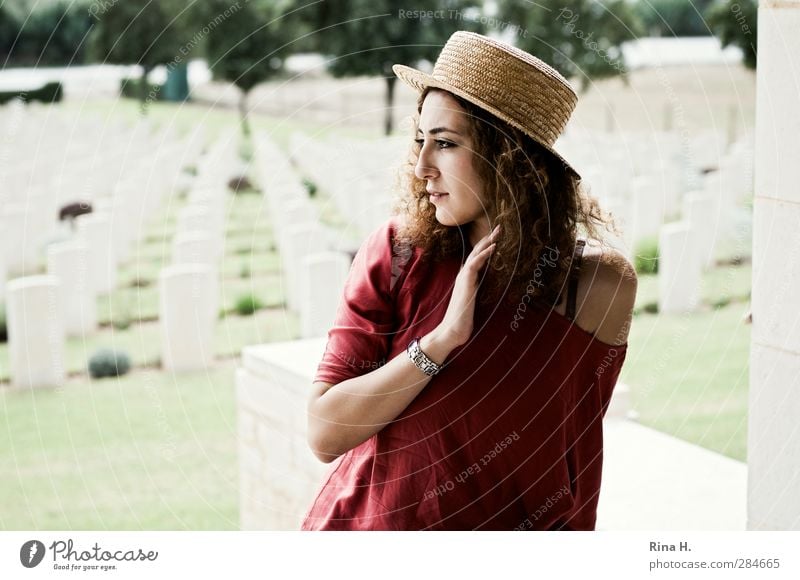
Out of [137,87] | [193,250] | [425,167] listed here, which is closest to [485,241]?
[425,167]

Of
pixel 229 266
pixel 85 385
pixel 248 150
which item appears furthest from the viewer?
pixel 248 150

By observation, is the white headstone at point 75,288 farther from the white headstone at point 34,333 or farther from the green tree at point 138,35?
the green tree at point 138,35

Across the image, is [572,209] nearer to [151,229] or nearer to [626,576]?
[626,576]

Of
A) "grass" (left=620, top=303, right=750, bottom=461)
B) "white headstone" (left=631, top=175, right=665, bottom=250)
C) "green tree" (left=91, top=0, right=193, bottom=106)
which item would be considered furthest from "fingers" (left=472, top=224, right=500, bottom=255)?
"white headstone" (left=631, top=175, right=665, bottom=250)

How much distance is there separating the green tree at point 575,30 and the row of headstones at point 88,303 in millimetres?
1969

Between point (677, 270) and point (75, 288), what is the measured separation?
3.12m

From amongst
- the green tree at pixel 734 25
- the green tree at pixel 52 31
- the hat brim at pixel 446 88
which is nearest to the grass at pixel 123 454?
the green tree at pixel 52 31

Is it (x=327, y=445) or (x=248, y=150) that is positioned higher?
(x=248, y=150)

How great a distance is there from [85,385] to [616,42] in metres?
4.28

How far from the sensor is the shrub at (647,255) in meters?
5.97

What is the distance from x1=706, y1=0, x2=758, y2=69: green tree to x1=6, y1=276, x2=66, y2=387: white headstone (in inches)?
169

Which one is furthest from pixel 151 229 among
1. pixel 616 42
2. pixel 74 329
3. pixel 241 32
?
pixel 616 42

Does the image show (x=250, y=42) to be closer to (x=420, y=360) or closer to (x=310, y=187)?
(x=310, y=187)

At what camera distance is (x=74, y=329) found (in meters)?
5.10
